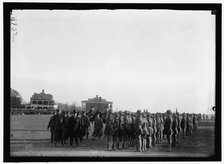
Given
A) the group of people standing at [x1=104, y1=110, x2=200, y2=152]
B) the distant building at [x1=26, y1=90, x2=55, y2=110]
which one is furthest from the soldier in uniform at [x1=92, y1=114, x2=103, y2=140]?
the distant building at [x1=26, y1=90, x2=55, y2=110]

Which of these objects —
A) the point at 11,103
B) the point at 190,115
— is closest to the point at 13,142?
the point at 11,103

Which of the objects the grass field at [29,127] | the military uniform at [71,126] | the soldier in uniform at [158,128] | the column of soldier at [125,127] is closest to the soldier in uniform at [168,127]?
the column of soldier at [125,127]

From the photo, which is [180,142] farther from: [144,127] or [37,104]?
[37,104]

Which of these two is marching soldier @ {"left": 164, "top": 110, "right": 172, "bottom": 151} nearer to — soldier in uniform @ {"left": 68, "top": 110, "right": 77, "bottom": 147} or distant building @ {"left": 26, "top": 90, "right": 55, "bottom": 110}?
soldier in uniform @ {"left": 68, "top": 110, "right": 77, "bottom": 147}

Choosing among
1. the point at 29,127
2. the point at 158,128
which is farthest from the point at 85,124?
the point at 158,128

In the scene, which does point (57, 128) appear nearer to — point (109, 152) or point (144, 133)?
point (109, 152)

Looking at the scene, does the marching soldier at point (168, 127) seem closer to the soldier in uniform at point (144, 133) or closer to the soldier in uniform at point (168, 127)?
the soldier in uniform at point (168, 127)
